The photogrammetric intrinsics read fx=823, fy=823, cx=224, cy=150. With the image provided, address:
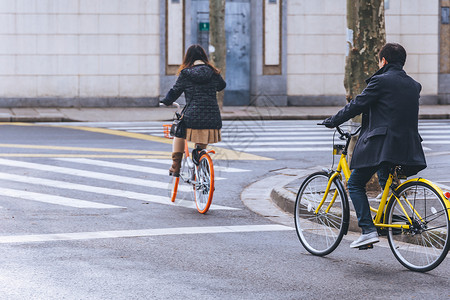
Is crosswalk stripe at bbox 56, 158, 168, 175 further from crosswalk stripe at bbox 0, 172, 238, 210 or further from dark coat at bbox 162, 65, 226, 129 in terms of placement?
dark coat at bbox 162, 65, 226, 129

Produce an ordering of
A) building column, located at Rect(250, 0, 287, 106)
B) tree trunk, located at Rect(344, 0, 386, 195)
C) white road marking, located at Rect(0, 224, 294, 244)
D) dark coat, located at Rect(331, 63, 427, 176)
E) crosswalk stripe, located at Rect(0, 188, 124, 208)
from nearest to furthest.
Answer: dark coat, located at Rect(331, 63, 427, 176) → white road marking, located at Rect(0, 224, 294, 244) → crosswalk stripe, located at Rect(0, 188, 124, 208) → tree trunk, located at Rect(344, 0, 386, 195) → building column, located at Rect(250, 0, 287, 106)

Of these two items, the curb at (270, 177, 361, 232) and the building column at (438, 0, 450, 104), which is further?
the building column at (438, 0, 450, 104)

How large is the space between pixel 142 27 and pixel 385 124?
1936 centimetres

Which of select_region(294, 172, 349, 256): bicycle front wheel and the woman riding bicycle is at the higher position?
the woman riding bicycle

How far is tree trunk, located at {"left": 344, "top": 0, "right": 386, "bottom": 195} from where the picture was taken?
388 inches

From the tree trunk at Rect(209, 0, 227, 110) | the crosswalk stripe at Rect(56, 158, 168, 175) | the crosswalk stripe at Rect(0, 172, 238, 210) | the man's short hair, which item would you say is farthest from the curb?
the tree trunk at Rect(209, 0, 227, 110)

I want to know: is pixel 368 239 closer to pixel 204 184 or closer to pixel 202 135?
pixel 204 184

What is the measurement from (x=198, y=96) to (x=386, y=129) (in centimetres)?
332

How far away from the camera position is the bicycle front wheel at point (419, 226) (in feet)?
19.6

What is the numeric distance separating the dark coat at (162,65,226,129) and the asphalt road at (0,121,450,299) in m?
1.01

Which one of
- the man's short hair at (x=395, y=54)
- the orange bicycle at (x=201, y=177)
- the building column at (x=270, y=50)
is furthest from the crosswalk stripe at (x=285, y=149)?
the building column at (x=270, y=50)

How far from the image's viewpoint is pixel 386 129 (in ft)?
20.5

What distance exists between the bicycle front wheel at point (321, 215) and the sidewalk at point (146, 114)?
47.0 ft

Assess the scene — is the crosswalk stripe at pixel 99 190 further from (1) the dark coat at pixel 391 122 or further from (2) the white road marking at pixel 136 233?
(1) the dark coat at pixel 391 122
